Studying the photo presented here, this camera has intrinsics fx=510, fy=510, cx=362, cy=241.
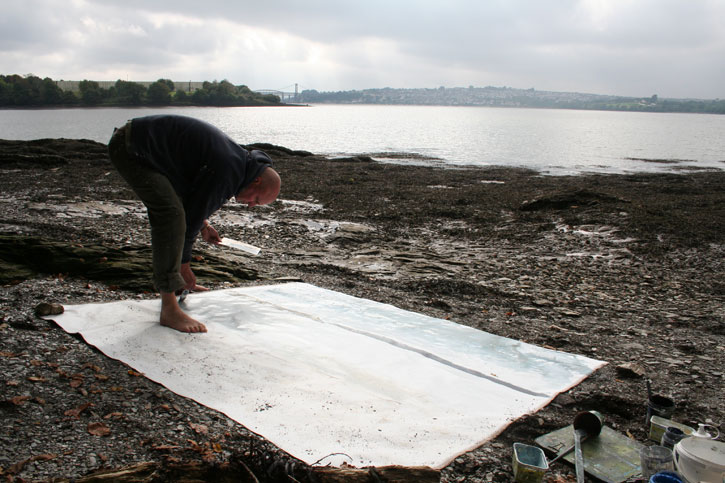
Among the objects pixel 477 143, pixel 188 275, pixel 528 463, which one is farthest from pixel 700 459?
pixel 477 143

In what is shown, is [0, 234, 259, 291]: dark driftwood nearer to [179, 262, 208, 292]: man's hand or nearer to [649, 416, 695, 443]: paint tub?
[179, 262, 208, 292]: man's hand

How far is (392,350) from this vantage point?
3.60 m

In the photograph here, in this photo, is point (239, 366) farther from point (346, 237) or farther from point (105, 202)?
point (105, 202)

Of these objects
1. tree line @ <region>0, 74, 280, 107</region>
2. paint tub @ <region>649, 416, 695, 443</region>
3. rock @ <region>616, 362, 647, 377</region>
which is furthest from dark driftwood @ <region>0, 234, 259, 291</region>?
tree line @ <region>0, 74, 280, 107</region>

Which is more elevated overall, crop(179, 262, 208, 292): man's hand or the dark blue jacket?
→ the dark blue jacket

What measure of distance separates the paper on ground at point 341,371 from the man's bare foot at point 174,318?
0.08 meters

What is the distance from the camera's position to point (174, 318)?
3615mm

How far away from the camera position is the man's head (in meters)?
3.57

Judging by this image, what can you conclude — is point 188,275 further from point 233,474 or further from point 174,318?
point 233,474

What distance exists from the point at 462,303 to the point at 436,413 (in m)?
2.58

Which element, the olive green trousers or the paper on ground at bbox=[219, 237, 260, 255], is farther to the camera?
the paper on ground at bbox=[219, 237, 260, 255]

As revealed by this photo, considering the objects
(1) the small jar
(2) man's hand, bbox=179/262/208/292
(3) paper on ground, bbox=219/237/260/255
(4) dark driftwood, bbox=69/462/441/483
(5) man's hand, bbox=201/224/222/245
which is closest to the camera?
(4) dark driftwood, bbox=69/462/441/483

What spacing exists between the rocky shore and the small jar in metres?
0.24

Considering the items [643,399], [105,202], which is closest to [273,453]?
[643,399]
